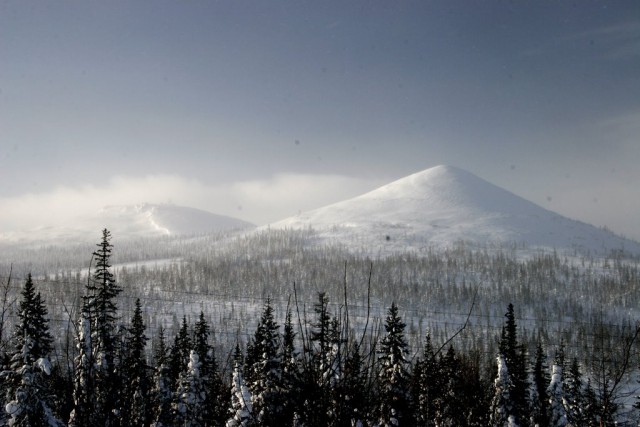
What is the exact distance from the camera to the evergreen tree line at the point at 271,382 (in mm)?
4566

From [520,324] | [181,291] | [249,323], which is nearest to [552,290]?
[520,324]

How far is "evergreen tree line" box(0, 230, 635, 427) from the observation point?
4566 mm

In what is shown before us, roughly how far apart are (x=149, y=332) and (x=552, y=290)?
161159 millimetres

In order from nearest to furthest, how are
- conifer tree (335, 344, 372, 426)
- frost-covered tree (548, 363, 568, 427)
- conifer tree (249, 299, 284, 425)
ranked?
conifer tree (335, 344, 372, 426), conifer tree (249, 299, 284, 425), frost-covered tree (548, 363, 568, 427)

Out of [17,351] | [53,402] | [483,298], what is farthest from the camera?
[483,298]

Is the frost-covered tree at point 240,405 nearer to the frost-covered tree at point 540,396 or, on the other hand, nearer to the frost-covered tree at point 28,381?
the frost-covered tree at point 28,381

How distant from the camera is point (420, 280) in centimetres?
19700

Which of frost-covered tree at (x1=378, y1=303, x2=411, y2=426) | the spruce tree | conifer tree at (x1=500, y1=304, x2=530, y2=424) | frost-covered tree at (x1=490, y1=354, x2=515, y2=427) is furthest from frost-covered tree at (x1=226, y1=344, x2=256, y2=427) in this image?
the spruce tree

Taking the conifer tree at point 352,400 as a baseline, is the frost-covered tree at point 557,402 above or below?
below

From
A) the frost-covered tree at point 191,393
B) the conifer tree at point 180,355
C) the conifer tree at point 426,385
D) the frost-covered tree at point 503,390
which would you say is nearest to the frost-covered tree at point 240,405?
the frost-covered tree at point 191,393

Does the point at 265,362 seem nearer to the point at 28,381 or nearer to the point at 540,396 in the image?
the point at 28,381

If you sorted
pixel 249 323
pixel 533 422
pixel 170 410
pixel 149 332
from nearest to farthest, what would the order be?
pixel 170 410 → pixel 533 422 → pixel 149 332 → pixel 249 323

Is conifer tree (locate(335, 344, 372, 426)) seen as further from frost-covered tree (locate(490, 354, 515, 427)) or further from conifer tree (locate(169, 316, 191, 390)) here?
conifer tree (locate(169, 316, 191, 390))

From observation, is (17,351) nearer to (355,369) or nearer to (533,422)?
(355,369)
